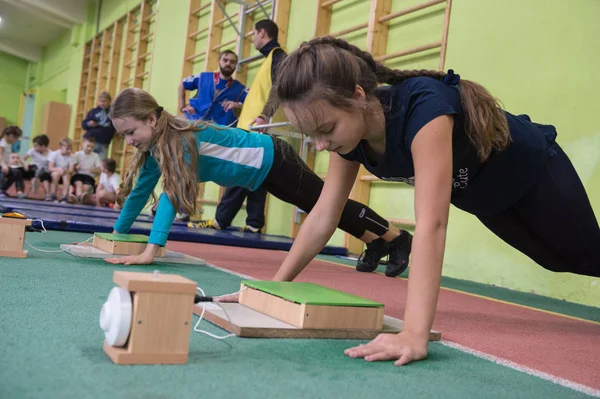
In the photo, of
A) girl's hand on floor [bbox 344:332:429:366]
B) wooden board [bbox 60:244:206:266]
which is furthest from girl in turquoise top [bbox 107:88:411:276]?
girl's hand on floor [bbox 344:332:429:366]

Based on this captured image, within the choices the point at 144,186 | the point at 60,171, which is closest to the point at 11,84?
the point at 60,171

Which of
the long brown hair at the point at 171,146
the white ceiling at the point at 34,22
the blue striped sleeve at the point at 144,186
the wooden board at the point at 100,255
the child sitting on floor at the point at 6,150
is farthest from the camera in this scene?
the white ceiling at the point at 34,22

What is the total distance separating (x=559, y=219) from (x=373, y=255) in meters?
1.44

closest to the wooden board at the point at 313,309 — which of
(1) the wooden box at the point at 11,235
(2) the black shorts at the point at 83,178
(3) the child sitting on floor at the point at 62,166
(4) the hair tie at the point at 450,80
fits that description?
(4) the hair tie at the point at 450,80

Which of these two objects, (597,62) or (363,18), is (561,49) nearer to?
(597,62)

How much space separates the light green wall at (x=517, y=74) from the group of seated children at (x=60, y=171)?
3.69 m

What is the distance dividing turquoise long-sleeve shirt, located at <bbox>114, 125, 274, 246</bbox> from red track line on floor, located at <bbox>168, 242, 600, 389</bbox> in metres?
0.40

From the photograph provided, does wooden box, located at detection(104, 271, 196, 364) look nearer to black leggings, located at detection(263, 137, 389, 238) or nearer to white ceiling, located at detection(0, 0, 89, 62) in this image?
black leggings, located at detection(263, 137, 389, 238)

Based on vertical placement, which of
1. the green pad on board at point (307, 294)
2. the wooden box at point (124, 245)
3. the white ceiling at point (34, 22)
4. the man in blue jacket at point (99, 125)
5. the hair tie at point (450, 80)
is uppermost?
the white ceiling at point (34, 22)

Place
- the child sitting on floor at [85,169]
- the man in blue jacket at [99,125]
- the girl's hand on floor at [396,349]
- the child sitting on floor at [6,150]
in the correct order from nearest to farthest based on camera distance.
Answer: the girl's hand on floor at [396,349] → the child sitting on floor at [6,150] → the child sitting on floor at [85,169] → the man in blue jacket at [99,125]

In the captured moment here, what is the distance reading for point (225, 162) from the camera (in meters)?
2.58

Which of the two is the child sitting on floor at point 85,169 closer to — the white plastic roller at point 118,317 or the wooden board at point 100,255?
the wooden board at point 100,255

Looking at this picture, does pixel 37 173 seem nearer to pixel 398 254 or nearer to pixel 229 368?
pixel 398 254

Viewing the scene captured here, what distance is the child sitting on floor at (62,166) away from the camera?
7.16m
